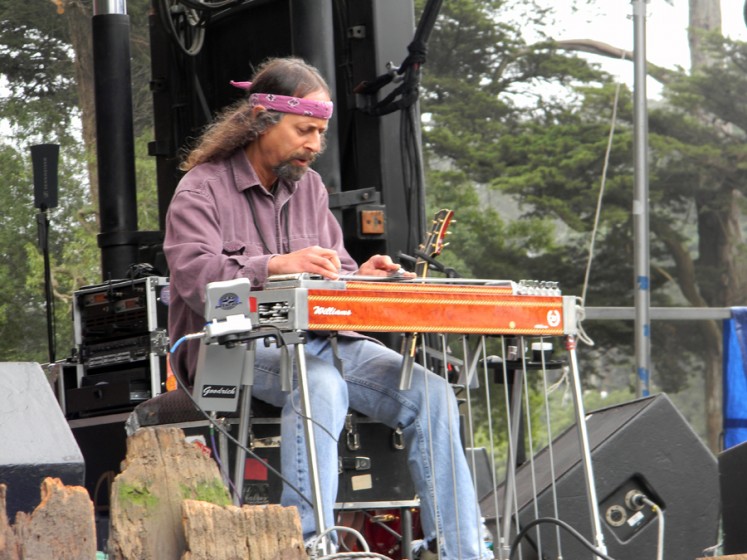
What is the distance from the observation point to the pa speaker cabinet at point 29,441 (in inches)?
73.1

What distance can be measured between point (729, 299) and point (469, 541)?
10.4 m

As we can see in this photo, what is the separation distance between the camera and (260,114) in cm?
330

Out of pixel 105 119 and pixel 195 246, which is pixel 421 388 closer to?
pixel 195 246

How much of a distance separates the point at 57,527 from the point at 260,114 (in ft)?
5.68

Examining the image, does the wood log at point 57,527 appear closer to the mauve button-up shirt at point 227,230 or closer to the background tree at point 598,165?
the mauve button-up shirt at point 227,230

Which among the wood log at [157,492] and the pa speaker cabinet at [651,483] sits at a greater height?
the wood log at [157,492]

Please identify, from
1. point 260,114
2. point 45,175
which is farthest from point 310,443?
point 45,175

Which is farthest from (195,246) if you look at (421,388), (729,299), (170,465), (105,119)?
(729,299)

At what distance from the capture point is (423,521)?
10.0ft

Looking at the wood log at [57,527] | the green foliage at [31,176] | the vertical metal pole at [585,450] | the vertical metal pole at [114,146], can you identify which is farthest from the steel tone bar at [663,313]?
the wood log at [57,527]

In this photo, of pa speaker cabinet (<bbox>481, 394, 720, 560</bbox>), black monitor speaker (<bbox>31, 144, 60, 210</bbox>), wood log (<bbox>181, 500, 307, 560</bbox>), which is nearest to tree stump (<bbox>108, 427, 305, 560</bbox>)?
wood log (<bbox>181, 500, 307, 560</bbox>)

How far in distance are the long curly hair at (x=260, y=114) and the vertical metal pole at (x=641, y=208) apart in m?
2.52

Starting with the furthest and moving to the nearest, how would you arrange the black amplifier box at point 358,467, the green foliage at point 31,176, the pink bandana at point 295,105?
the green foliage at point 31,176
the black amplifier box at point 358,467
the pink bandana at point 295,105

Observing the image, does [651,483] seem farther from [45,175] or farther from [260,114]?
[45,175]
